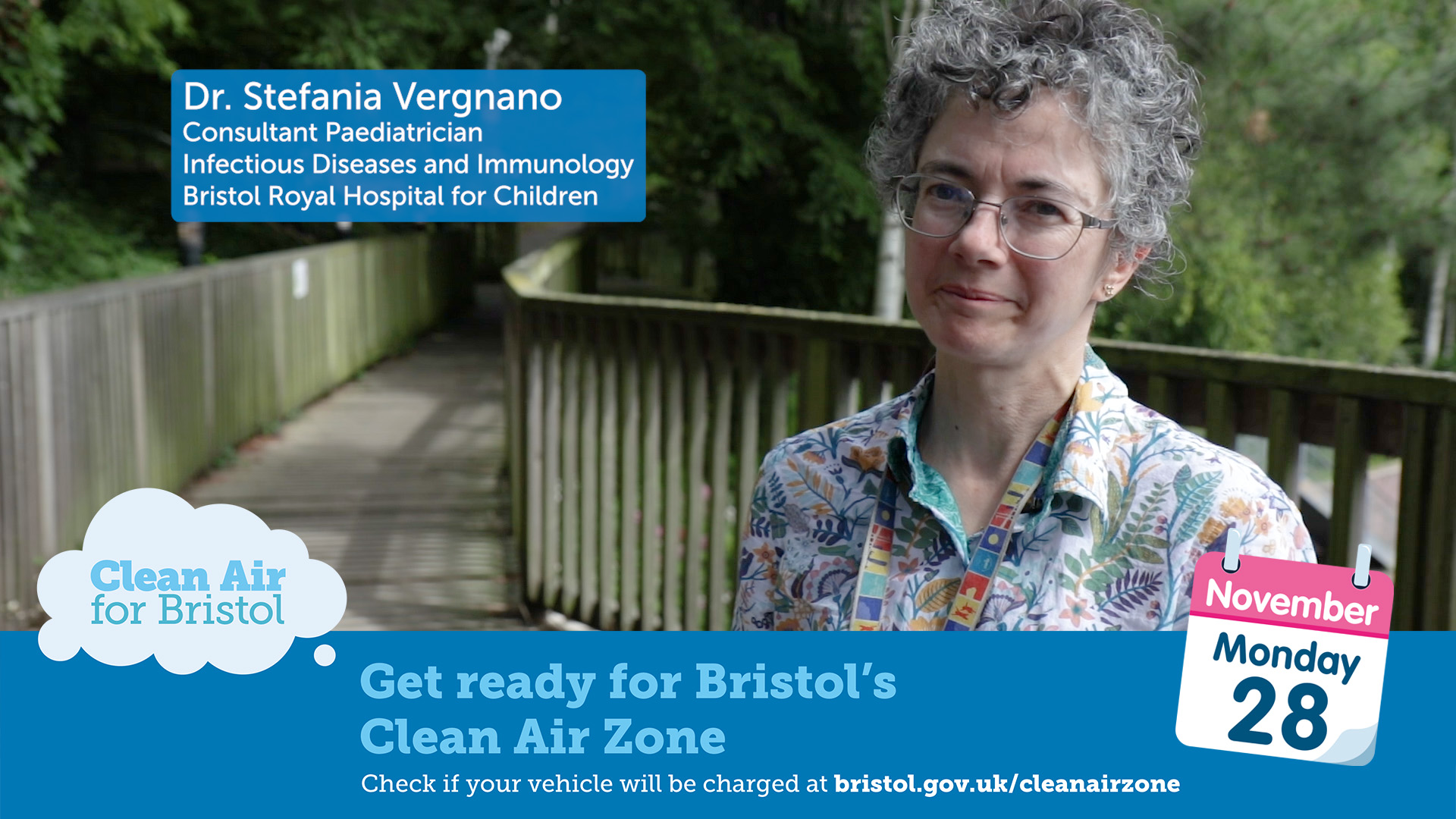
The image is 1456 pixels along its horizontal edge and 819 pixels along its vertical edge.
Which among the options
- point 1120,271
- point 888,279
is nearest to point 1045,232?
point 1120,271

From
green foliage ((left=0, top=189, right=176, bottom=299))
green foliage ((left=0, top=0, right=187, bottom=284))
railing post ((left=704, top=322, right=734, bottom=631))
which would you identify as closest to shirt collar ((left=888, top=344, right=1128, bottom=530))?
railing post ((left=704, top=322, right=734, bottom=631))

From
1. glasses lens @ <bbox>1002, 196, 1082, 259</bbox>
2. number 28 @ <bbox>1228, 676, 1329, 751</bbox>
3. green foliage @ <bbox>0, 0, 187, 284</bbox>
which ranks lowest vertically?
number 28 @ <bbox>1228, 676, 1329, 751</bbox>

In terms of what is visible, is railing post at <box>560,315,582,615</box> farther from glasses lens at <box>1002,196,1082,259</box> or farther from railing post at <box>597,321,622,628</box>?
glasses lens at <box>1002,196,1082,259</box>

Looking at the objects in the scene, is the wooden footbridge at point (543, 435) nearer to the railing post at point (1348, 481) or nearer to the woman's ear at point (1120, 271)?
the railing post at point (1348, 481)

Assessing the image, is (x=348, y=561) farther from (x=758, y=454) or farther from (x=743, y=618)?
(x=743, y=618)

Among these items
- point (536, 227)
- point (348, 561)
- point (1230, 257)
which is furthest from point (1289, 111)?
point (536, 227)

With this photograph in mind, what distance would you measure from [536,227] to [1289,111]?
10.2 metres

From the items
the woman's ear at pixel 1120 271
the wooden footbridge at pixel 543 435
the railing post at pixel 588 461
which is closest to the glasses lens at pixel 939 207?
the woman's ear at pixel 1120 271

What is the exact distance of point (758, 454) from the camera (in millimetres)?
3781

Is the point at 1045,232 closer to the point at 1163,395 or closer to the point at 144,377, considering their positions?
the point at 1163,395

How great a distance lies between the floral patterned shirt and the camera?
1.31 metres
